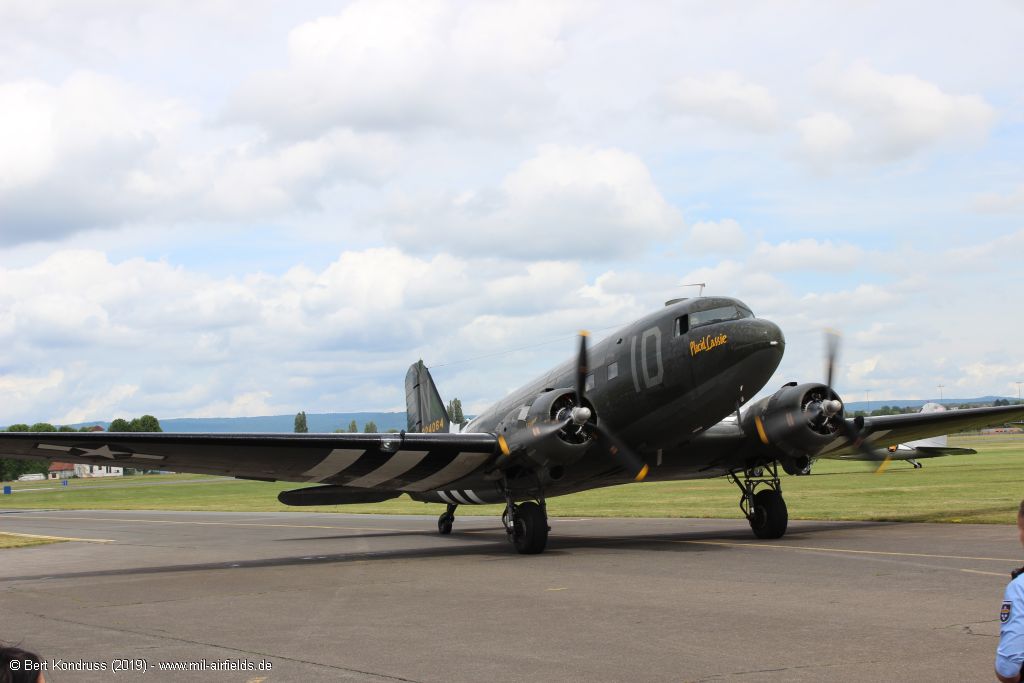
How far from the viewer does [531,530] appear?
66.6 feet

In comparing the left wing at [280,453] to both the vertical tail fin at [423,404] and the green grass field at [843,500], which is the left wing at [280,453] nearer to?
the vertical tail fin at [423,404]

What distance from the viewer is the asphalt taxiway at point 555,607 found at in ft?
29.8

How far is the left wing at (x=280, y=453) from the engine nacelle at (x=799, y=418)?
6145mm

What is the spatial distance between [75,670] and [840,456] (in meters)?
19.5

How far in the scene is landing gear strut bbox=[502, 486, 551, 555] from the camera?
66.6 ft

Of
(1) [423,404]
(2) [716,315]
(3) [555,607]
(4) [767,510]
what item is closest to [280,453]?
(3) [555,607]

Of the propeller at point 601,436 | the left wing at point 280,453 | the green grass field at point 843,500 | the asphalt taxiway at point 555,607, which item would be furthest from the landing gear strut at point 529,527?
the green grass field at point 843,500

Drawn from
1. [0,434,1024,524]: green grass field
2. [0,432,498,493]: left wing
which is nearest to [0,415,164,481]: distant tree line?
[0,434,1024,524]: green grass field

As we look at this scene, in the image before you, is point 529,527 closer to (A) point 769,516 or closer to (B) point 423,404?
(A) point 769,516

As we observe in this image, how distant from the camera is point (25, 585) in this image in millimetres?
18000

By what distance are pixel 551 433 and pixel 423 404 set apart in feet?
37.5

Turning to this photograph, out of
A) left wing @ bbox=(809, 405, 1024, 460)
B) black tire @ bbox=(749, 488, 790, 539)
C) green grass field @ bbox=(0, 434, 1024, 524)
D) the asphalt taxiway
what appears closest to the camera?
the asphalt taxiway

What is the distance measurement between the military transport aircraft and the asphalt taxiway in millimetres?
1671

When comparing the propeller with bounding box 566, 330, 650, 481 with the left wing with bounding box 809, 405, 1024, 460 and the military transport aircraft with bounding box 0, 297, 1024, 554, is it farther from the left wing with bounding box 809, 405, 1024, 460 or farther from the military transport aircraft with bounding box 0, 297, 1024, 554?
the left wing with bounding box 809, 405, 1024, 460
